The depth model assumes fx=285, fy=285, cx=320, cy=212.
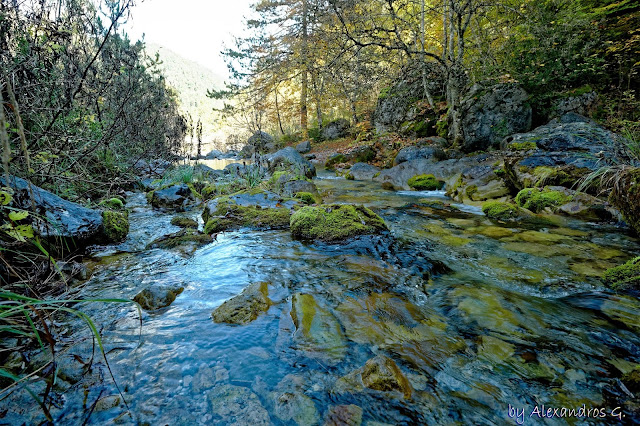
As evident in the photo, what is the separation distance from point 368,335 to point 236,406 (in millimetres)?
995

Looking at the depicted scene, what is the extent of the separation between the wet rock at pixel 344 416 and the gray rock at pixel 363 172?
31.7 feet

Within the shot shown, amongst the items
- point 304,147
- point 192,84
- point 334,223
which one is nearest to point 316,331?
point 334,223

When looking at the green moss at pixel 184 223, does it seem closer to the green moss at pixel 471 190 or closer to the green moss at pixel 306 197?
the green moss at pixel 306 197

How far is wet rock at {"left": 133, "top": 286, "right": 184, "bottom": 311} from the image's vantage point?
240 centimetres

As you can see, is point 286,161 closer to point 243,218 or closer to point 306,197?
point 306,197

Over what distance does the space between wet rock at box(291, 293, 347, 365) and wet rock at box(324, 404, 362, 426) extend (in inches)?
12.6

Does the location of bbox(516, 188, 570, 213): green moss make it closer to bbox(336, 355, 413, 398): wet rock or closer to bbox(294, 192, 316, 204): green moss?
bbox(294, 192, 316, 204): green moss

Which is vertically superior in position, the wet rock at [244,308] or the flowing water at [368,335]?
the wet rock at [244,308]

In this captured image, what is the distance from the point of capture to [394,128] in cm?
1389

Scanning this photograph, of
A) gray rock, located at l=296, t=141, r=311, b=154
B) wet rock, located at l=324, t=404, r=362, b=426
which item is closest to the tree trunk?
gray rock, located at l=296, t=141, r=311, b=154

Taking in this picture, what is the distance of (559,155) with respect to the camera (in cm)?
607

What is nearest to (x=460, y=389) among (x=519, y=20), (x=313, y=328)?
(x=313, y=328)

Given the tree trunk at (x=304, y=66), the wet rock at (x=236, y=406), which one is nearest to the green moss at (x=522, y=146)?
the wet rock at (x=236, y=406)

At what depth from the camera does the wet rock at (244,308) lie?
224 cm
